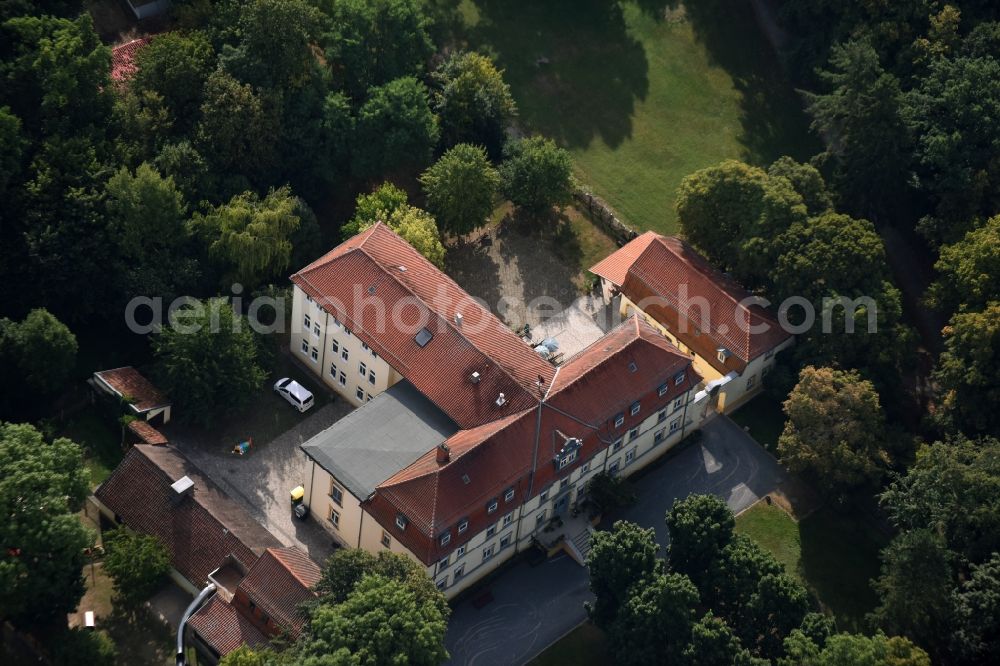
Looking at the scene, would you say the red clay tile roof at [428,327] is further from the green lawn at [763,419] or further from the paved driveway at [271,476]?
the green lawn at [763,419]

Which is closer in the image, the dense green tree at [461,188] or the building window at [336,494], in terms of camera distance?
the building window at [336,494]

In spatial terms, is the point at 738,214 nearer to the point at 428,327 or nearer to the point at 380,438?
the point at 428,327

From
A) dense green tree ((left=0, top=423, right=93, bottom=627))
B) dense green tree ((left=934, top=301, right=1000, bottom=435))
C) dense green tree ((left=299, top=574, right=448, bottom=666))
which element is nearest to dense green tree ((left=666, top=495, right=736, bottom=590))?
dense green tree ((left=299, top=574, right=448, bottom=666))

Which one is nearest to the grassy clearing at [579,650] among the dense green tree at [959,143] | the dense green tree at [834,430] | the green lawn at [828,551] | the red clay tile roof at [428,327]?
the green lawn at [828,551]

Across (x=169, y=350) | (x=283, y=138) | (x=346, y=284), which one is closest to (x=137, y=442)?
(x=169, y=350)

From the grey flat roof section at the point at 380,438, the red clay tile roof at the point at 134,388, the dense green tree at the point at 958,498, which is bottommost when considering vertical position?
the dense green tree at the point at 958,498

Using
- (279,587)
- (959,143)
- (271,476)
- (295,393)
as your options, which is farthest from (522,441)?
(959,143)

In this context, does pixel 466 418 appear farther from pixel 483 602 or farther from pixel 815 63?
pixel 815 63
